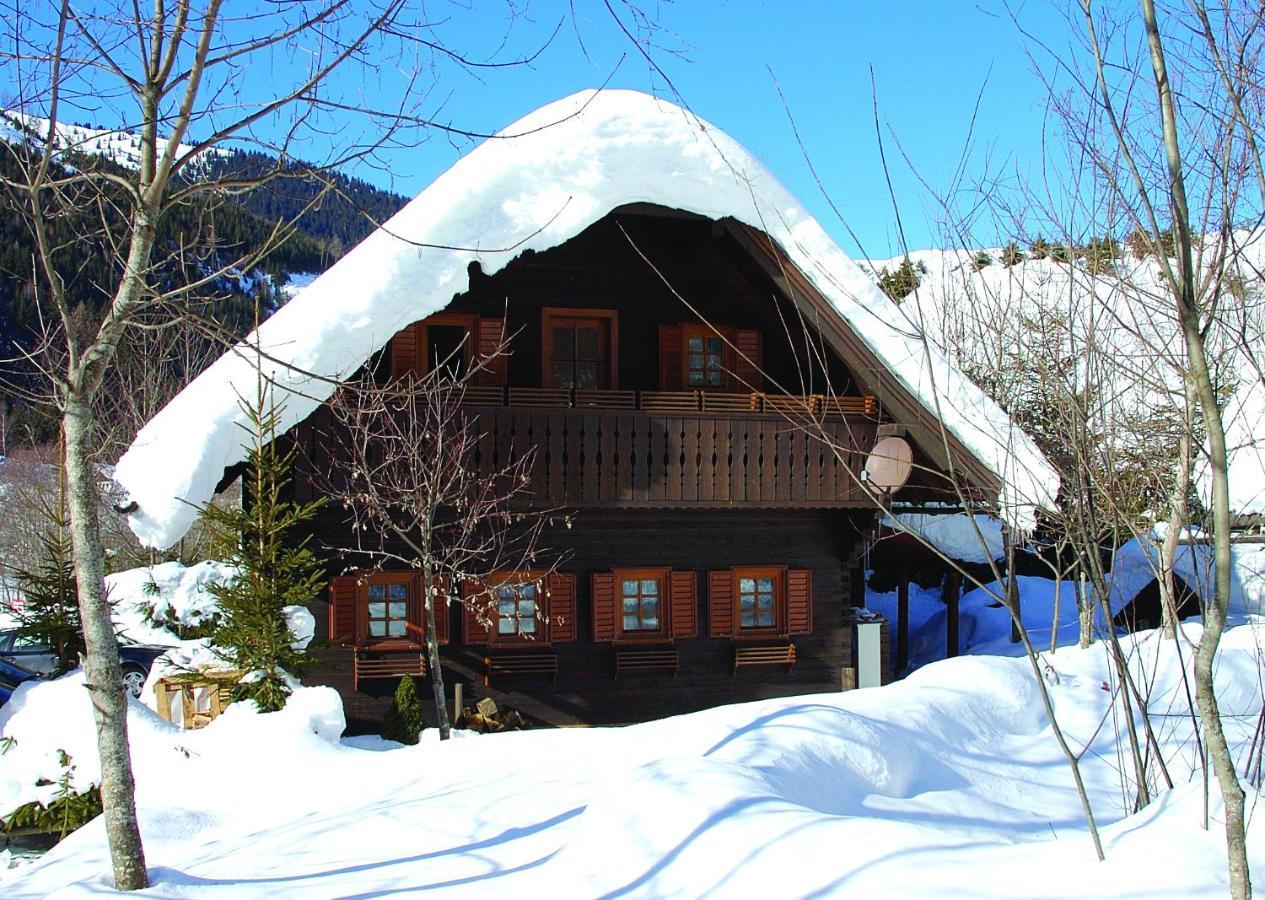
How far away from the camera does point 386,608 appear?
1158 cm

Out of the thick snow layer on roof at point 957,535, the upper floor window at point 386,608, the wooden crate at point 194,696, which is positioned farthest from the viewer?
the thick snow layer on roof at point 957,535

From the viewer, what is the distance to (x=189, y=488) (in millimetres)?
9406

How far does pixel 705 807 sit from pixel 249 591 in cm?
621

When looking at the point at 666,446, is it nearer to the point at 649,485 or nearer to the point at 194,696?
the point at 649,485

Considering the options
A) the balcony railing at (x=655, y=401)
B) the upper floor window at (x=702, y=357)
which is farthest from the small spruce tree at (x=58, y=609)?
the upper floor window at (x=702, y=357)

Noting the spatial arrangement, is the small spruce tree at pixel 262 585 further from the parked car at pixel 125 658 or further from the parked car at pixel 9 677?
the parked car at pixel 125 658

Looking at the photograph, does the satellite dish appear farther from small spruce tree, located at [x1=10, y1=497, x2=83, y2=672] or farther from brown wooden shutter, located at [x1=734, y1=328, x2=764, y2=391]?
small spruce tree, located at [x1=10, y1=497, x2=83, y2=672]

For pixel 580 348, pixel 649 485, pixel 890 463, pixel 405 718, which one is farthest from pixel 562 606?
pixel 890 463

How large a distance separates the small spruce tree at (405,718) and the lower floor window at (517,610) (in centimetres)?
152

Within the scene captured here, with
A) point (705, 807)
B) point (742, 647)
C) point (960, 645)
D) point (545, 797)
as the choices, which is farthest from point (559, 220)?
point (960, 645)

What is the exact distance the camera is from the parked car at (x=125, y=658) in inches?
604

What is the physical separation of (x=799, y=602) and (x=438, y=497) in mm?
4955

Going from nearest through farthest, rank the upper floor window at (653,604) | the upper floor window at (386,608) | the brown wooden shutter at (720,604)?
the upper floor window at (386,608)
the upper floor window at (653,604)
the brown wooden shutter at (720,604)

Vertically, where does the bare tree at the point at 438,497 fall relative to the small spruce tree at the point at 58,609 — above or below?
above
